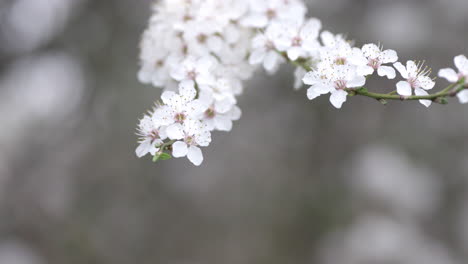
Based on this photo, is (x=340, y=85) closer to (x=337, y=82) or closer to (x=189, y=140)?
(x=337, y=82)

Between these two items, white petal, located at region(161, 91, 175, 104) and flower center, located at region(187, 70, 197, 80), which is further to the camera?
flower center, located at region(187, 70, 197, 80)

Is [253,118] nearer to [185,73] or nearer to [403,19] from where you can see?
[403,19]

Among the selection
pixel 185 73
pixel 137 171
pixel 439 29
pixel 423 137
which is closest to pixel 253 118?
pixel 137 171

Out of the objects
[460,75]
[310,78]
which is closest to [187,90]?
[310,78]

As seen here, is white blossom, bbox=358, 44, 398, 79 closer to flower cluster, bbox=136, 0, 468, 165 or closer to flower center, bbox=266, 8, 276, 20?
flower cluster, bbox=136, 0, 468, 165

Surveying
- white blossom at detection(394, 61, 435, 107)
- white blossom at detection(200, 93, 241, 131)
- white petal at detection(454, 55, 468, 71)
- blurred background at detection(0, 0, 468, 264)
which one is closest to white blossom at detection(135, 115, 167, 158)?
white blossom at detection(200, 93, 241, 131)

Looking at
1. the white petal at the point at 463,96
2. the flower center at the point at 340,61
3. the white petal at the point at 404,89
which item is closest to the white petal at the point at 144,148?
the flower center at the point at 340,61

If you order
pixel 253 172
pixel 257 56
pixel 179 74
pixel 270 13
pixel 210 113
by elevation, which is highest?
pixel 253 172
